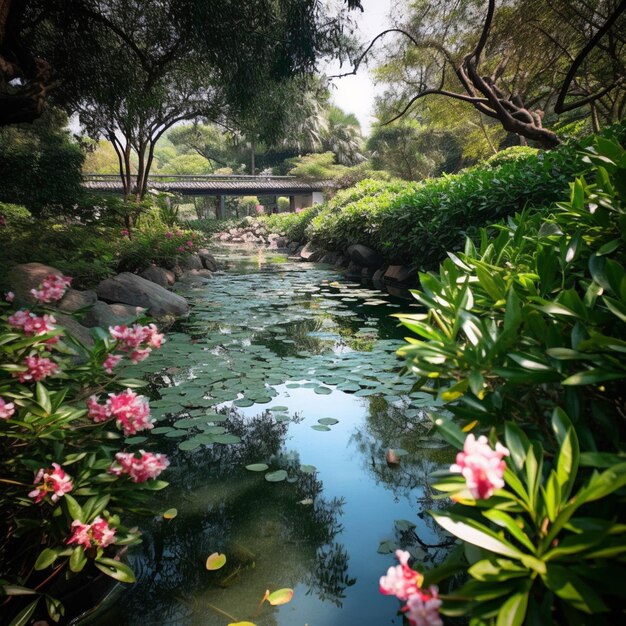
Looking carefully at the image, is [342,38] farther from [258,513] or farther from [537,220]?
[258,513]

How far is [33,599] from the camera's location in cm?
125

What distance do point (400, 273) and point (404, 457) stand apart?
5.71 meters

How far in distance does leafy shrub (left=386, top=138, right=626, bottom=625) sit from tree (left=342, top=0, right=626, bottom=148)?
6.80 metres

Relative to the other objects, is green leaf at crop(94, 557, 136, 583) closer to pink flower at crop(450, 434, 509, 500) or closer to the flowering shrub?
the flowering shrub

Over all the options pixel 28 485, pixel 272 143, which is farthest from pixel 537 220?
pixel 272 143

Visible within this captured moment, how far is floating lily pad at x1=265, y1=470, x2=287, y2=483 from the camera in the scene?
207 centimetres

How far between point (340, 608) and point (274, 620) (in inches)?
8.8

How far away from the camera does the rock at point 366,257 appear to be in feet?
30.6

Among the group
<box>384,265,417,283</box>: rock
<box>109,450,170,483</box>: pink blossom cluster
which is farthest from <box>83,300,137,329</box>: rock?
<box>384,265,417,283</box>: rock

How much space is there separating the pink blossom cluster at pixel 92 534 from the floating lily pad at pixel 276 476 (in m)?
0.94

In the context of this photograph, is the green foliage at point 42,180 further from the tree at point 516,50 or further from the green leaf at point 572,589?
the green leaf at point 572,589

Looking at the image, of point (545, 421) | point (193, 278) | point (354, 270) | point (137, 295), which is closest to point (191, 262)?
point (193, 278)

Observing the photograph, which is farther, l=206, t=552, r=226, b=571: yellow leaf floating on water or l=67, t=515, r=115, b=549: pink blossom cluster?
l=206, t=552, r=226, b=571: yellow leaf floating on water

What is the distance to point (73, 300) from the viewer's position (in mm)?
4051
